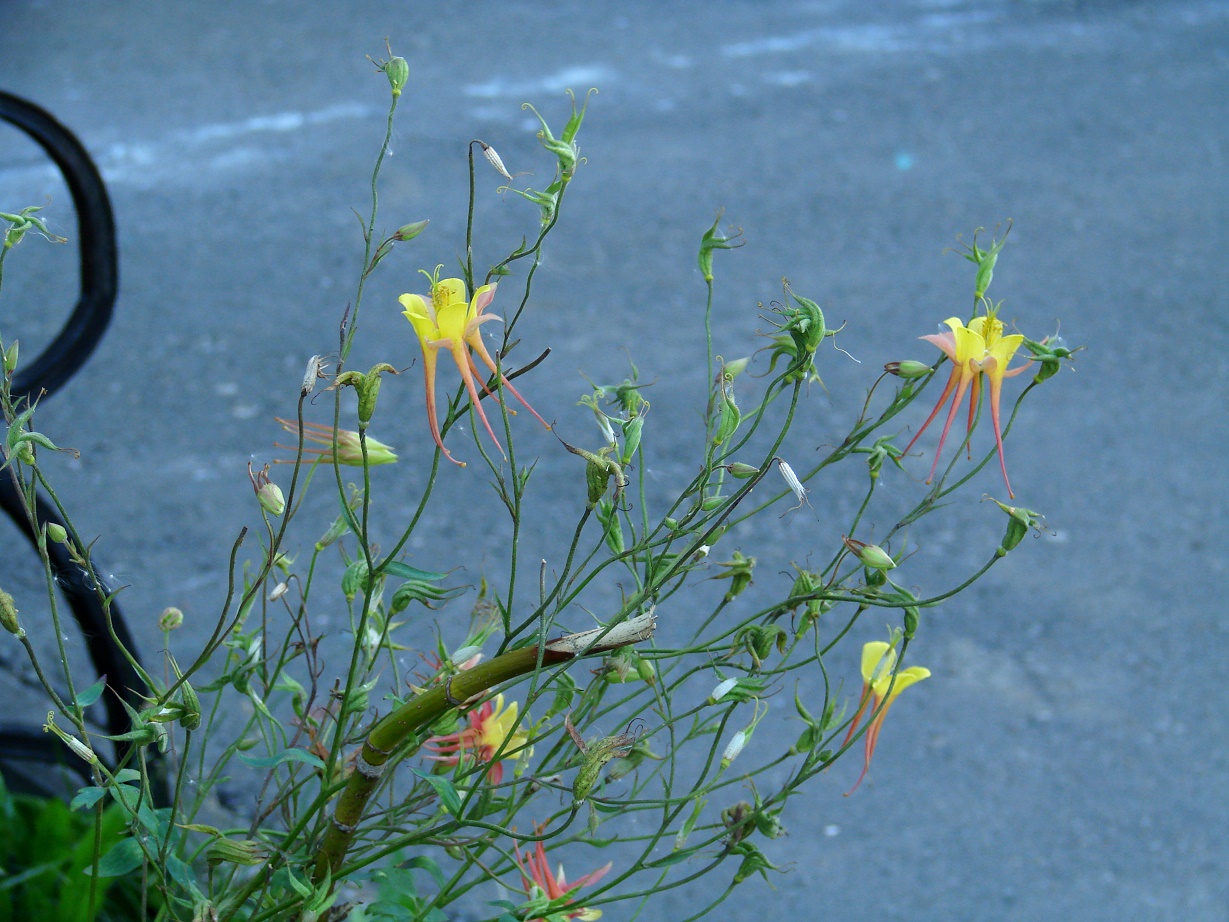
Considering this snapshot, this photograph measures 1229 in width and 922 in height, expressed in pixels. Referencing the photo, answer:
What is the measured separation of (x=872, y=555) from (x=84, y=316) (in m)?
1.13

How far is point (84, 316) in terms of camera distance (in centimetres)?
150

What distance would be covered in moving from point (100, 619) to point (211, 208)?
8.11ft

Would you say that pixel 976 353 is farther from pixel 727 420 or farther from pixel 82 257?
pixel 82 257

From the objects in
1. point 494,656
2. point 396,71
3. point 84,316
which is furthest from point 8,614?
point 84,316

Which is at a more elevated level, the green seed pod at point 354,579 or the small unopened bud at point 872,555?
the small unopened bud at point 872,555

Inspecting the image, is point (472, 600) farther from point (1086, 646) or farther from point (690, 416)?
point (1086, 646)

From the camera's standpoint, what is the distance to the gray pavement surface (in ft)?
7.29

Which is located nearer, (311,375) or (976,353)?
(311,375)

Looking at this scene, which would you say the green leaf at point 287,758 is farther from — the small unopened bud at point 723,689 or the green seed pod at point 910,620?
the green seed pod at point 910,620

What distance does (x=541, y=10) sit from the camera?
4914 mm

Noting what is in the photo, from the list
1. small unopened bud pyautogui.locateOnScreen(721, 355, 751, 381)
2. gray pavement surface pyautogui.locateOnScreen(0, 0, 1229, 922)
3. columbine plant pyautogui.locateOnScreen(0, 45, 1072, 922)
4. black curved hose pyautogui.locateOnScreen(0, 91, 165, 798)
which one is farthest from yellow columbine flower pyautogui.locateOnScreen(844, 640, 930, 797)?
gray pavement surface pyautogui.locateOnScreen(0, 0, 1229, 922)

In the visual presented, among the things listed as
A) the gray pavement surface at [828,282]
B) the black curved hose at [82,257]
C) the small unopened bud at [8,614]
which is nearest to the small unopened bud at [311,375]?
the small unopened bud at [8,614]

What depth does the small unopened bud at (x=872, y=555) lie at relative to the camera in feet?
2.42

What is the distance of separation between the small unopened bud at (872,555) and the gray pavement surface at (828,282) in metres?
1.37
